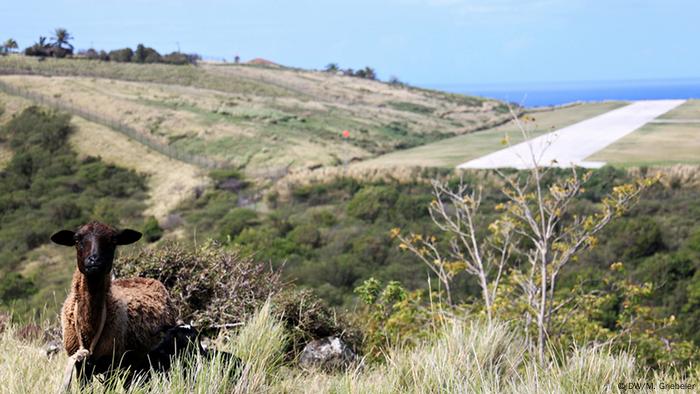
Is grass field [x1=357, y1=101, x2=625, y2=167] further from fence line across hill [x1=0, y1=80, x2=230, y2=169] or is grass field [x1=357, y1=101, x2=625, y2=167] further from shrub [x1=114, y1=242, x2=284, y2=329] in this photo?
shrub [x1=114, y1=242, x2=284, y2=329]

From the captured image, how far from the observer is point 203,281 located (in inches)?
308

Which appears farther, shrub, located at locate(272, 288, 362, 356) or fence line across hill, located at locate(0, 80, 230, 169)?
fence line across hill, located at locate(0, 80, 230, 169)

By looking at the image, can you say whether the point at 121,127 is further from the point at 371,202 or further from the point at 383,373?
the point at 383,373

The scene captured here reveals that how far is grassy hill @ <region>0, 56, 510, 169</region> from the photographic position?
6197 centimetres

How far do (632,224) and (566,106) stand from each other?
6827 cm

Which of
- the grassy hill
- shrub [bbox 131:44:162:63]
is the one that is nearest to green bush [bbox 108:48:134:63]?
shrub [bbox 131:44:162:63]

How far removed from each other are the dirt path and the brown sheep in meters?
31.0

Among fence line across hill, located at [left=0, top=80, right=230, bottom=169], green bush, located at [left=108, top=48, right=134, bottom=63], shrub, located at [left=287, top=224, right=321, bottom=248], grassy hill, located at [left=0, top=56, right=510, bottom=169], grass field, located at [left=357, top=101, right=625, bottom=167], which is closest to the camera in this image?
shrub, located at [left=287, top=224, right=321, bottom=248]

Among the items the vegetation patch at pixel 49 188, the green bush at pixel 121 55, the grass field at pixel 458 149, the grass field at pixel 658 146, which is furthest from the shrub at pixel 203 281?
the green bush at pixel 121 55

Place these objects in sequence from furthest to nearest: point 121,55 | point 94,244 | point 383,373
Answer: point 121,55, point 383,373, point 94,244

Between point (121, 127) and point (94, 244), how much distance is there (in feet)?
200

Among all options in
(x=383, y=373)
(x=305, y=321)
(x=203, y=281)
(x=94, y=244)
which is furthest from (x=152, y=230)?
(x=94, y=244)

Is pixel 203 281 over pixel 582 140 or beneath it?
over

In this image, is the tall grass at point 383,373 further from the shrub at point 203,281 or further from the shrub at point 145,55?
the shrub at point 145,55
